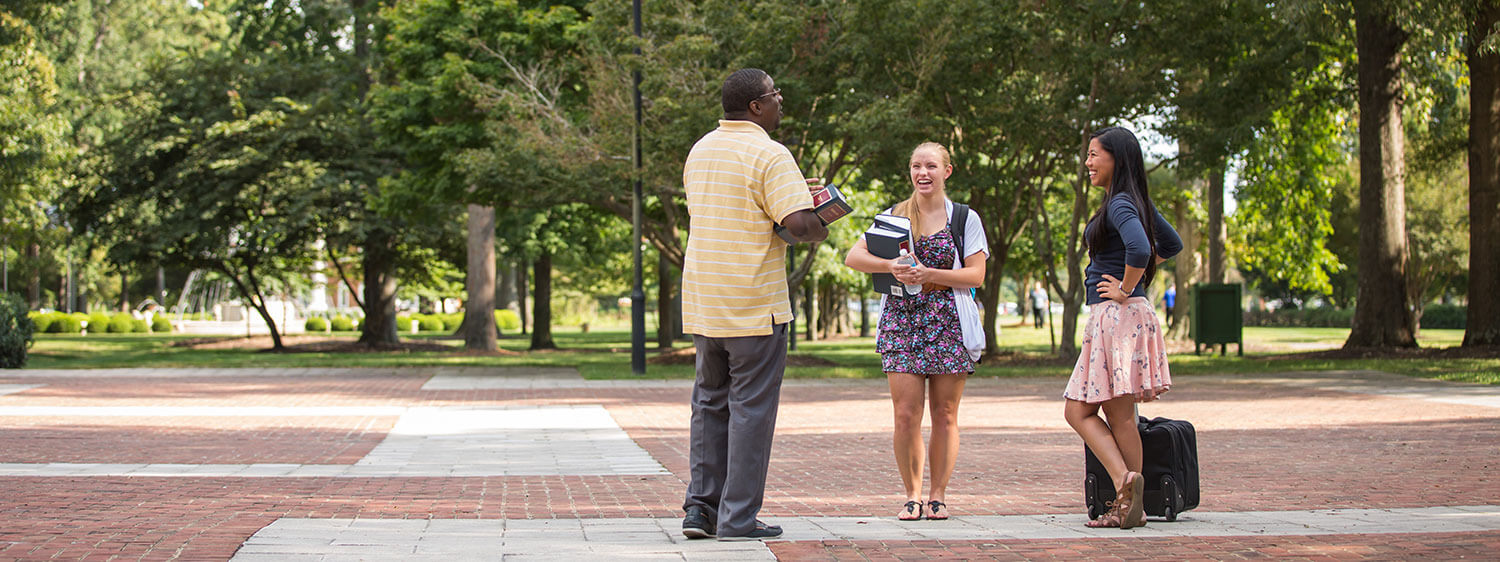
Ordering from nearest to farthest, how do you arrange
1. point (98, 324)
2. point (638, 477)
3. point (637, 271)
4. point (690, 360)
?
1. point (638, 477)
2. point (637, 271)
3. point (690, 360)
4. point (98, 324)

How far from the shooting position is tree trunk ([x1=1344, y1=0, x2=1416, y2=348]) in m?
21.4

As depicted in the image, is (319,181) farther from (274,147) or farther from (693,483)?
(693,483)

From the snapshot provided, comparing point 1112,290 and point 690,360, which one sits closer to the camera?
point 1112,290

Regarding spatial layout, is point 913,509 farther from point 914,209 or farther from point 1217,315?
point 1217,315

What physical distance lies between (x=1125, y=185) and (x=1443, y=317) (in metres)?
49.8

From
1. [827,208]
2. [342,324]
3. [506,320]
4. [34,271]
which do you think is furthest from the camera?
[506,320]

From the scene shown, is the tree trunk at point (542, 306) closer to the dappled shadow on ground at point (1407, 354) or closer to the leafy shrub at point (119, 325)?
the dappled shadow on ground at point (1407, 354)

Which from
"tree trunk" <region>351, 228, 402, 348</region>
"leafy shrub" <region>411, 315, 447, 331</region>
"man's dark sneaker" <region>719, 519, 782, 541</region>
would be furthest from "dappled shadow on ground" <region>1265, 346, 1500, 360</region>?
"leafy shrub" <region>411, 315, 447, 331</region>

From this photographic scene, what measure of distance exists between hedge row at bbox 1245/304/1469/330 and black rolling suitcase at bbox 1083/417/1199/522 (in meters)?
42.1

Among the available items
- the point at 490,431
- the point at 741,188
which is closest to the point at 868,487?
the point at 741,188

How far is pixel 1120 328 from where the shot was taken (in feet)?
17.9

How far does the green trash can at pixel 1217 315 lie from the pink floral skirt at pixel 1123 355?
19.5m

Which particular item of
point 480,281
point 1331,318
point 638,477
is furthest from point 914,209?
point 1331,318

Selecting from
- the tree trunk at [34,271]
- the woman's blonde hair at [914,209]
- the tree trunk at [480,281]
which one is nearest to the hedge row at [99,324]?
the tree trunk at [34,271]
